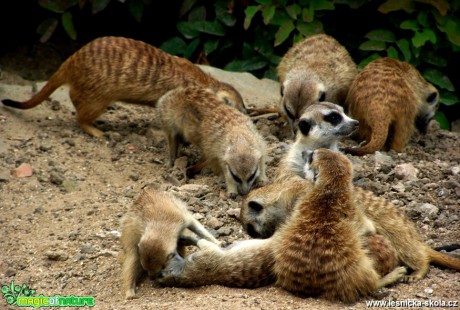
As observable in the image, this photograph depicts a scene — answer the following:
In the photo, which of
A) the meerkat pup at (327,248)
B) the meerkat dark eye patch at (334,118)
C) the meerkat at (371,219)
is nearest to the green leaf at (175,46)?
the meerkat dark eye patch at (334,118)

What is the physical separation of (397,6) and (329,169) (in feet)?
9.20

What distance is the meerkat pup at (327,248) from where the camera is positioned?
311cm

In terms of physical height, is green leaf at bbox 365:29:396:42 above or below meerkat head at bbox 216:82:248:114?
above

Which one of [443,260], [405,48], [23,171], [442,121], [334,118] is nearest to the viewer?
[443,260]

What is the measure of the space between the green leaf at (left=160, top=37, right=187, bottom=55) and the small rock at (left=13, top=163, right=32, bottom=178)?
210 cm

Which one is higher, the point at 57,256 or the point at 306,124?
the point at 306,124

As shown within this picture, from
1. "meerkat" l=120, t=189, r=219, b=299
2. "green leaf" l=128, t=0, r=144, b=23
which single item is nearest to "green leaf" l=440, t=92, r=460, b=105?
"green leaf" l=128, t=0, r=144, b=23

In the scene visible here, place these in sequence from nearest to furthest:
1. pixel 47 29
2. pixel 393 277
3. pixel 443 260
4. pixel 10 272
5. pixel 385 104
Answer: pixel 393 277
pixel 443 260
pixel 10 272
pixel 385 104
pixel 47 29

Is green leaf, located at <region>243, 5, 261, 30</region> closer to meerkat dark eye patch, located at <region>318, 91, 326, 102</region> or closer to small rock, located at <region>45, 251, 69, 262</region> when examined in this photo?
meerkat dark eye patch, located at <region>318, 91, 326, 102</region>

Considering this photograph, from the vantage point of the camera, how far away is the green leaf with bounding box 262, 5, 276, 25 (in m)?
A: 5.75

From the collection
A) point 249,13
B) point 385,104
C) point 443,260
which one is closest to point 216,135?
point 385,104

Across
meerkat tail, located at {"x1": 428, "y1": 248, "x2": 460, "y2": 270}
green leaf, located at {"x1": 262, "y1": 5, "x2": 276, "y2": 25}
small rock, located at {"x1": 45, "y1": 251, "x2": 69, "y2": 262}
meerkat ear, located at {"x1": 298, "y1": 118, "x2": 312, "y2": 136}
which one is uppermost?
meerkat ear, located at {"x1": 298, "y1": 118, "x2": 312, "y2": 136}

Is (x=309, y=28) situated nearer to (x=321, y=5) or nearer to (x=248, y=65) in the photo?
(x=321, y=5)

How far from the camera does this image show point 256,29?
632 cm
